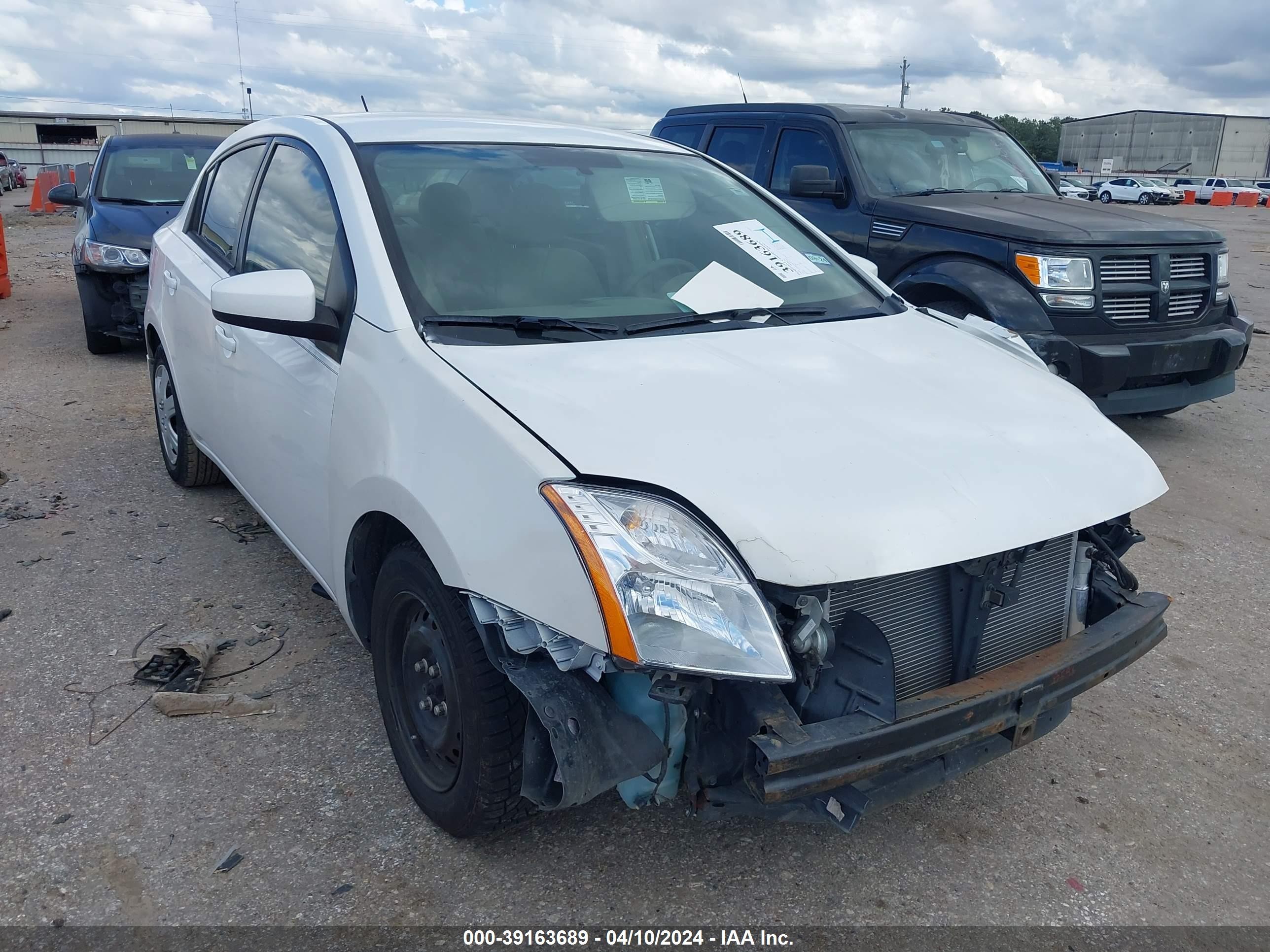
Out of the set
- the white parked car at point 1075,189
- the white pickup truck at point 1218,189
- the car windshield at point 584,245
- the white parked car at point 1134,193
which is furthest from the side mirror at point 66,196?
the white pickup truck at point 1218,189

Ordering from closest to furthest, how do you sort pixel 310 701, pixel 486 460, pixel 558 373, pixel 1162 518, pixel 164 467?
1. pixel 486 460
2. pixel 558 373
3. pixel 310 701
4. pixel 1162 518
5. pixel 164 467

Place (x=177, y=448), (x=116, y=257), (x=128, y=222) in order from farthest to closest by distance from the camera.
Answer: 1. (x=128, y=222)
2. (x=116, y=257)
3. (x=177, y=448)

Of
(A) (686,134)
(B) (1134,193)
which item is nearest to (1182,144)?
(B) (1134,193)

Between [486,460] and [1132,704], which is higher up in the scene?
[486,460]

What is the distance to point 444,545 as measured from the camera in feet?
7.18

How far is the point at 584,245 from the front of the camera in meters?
3.08

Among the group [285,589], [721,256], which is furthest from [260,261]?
[721,256]

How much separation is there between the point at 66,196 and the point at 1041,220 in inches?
301

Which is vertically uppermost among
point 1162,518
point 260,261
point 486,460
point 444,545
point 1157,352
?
point 260,261

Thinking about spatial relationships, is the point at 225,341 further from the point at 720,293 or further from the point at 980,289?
the point at 980,289

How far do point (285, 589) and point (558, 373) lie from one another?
2.14 m

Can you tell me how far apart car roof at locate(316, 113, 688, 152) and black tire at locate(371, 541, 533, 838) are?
4.97 feet

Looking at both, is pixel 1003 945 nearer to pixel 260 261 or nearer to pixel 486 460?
pixel 486 460

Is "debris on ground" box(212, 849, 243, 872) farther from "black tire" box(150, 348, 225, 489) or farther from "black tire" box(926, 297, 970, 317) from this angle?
"black tire" box(926, 297, 970, 317)
